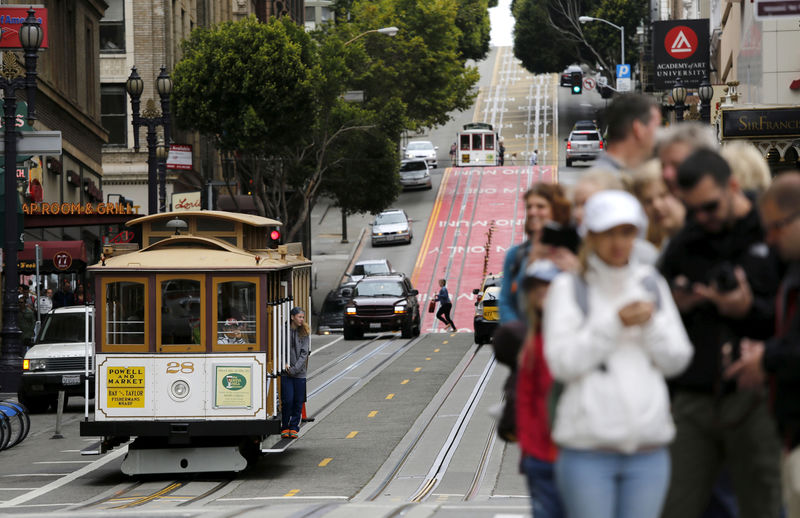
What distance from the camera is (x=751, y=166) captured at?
6.46 meters

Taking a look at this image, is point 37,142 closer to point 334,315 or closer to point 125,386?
point 125,386

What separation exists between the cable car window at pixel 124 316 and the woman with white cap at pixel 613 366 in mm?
12204

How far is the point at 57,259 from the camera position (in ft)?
98.0

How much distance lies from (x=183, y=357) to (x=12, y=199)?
858cm

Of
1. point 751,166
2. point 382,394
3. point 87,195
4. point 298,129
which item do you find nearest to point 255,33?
point 298,129

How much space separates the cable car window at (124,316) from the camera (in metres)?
16.9

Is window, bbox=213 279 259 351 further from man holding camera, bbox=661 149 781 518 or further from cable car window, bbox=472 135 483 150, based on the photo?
cable car window, bbox=472 135 483 150

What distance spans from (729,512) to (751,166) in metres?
1.62

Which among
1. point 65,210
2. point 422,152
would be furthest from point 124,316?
point 422,152

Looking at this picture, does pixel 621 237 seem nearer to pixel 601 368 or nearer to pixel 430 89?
pixel 601 368

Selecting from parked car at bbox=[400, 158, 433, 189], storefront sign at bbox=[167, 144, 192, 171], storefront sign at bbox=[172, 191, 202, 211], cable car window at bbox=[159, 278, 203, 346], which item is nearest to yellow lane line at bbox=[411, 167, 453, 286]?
parked car at bbox=[400, 158, 433, 189]

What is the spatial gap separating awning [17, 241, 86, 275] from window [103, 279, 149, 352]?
13.2 metres

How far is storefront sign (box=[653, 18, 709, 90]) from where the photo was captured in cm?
4375

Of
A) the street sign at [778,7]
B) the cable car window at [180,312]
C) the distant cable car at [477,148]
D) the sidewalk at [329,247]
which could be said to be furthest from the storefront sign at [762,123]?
the distant cable car at [477,148]
